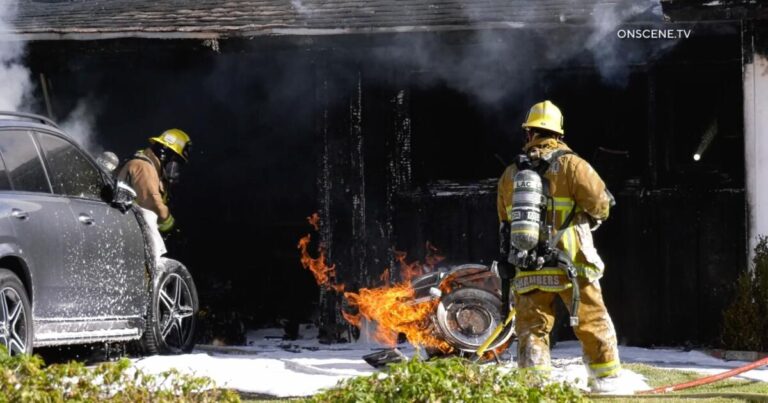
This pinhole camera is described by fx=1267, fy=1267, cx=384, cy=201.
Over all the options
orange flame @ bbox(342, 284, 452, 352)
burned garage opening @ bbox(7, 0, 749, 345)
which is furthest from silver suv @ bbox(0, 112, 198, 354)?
burned garage opening @ bbox(7, 0, 749, 345)

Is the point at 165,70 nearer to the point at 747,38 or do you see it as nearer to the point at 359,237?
the point at 359,237

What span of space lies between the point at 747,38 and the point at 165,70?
21.0 ft

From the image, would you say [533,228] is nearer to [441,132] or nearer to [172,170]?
[441,132]

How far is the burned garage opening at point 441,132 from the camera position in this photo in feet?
39.1

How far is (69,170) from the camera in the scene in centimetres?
982

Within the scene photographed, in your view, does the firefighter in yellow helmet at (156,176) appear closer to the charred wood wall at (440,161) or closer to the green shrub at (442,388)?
the charred wood wall at (440,161)

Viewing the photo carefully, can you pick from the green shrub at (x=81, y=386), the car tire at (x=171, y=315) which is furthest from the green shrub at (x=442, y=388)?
the car tire at (x=171, y=315)

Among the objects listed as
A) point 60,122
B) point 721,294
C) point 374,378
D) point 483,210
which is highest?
point 60,122

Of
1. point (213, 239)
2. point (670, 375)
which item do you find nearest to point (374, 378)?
point (670, 375)

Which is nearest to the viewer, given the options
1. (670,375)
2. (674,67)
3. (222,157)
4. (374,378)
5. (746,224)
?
(374,378)

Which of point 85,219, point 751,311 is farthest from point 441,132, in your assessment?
point 85,219

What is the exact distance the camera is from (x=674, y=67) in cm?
1214

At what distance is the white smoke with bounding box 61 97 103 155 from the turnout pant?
23.9ft

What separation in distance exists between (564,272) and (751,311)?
3.14 meters
